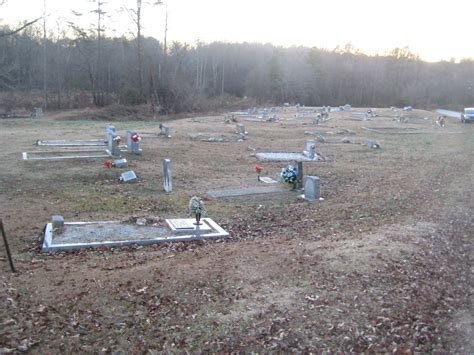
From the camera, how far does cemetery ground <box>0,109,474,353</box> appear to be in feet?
16.8

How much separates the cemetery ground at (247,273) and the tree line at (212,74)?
96.9 ft

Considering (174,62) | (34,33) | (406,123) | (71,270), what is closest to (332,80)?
(174,62)

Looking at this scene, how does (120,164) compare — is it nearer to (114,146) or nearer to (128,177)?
(128,177)

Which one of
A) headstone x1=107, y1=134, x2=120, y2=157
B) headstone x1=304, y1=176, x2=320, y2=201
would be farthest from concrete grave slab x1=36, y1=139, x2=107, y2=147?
headstone x1=304, y1=176, x2=320, y2=201

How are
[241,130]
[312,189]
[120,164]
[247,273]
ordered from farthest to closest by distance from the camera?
[241,130]
[120,164]
[312,189]
[247,273]

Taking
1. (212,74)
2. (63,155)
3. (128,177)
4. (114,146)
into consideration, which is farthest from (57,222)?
(212,74)

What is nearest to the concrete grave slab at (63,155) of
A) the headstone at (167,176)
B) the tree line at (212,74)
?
the headstone at (167,176)

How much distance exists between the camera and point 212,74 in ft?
247

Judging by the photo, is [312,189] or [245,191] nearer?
[312,189]

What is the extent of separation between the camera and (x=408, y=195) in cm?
1189

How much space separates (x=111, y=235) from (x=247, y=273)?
288 centimetres

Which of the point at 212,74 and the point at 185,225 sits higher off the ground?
the point at 212,74

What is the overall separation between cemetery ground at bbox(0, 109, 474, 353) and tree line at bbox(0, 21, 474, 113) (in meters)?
29.5

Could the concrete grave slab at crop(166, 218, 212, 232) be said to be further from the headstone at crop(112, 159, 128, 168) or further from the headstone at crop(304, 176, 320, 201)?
the headstone at crop(112, 159, 128, 168)
